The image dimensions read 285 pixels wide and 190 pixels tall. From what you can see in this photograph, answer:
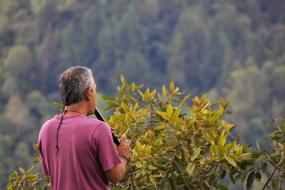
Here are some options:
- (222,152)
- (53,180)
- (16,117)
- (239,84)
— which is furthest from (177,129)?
(239,84)

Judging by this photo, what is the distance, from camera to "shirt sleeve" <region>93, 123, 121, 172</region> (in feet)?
9.65

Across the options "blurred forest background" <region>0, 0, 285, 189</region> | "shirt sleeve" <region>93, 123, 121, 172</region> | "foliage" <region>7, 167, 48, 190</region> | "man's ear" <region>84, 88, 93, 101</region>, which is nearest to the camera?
"shirt sleeve" <region>93, 123, 121, 172</region>

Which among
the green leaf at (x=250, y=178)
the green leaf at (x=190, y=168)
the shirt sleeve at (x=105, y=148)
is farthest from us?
the green leaf at (x=250, y=178)

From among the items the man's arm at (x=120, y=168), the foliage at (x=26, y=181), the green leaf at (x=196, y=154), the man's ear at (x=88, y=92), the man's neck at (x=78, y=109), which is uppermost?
the man's ear at (x=88, y=92)

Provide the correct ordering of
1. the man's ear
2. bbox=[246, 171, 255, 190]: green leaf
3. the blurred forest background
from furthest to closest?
the blurred forest background → bbox=[246, 171, 255, 190]: green leaf → the man's ear

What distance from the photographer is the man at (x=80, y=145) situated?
2955mm

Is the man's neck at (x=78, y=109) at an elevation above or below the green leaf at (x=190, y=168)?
above

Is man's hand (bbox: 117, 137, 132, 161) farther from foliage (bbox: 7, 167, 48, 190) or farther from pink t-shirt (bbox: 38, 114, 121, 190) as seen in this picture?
foliage (bbox: 7, 167, 48, 190)

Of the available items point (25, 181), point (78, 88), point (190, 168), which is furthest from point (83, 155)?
point (25, 181)

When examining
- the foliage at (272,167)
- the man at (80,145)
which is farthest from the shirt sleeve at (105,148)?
the foliage at (272,167)

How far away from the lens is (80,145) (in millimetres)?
2967

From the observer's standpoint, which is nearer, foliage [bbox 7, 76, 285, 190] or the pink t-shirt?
the pink t-shirt

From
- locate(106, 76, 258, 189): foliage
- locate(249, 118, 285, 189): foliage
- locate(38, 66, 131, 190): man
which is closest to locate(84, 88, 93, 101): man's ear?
locate(38, 66, 131, 190): man

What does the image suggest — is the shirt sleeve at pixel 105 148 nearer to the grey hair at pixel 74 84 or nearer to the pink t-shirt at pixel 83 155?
the pink t-shirt at pixel 83 155
